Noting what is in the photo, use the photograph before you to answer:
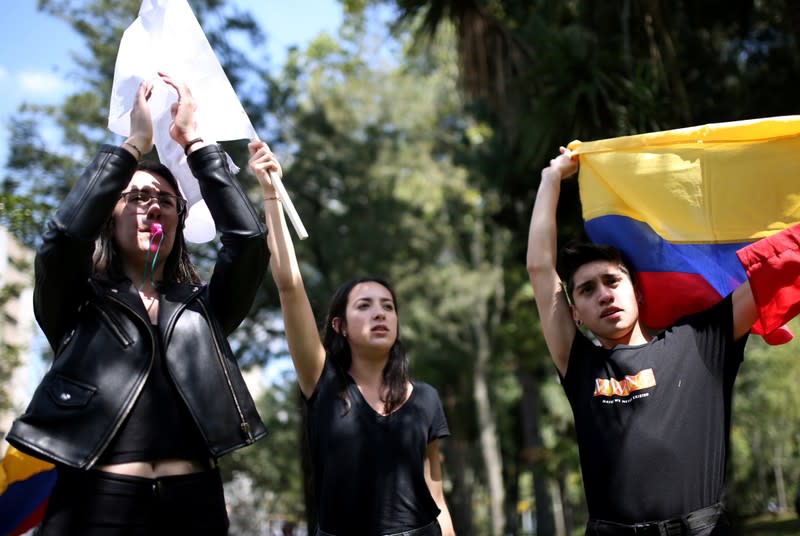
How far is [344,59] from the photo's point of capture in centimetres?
2627

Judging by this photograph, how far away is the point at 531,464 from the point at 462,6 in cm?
1328

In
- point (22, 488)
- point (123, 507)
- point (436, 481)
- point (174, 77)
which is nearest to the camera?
point (123, 507)

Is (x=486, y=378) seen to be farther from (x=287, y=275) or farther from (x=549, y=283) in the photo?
(x=287, y=275)

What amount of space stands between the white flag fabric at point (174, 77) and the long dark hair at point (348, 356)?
3.32 ft

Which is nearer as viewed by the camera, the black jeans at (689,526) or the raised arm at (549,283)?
the black jeans at (689,526)

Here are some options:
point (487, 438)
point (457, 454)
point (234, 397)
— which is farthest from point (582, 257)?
point (457, 454)

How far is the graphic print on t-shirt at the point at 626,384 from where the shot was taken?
10.4 ft

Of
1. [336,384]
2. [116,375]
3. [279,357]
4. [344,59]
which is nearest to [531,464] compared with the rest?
[279,357]

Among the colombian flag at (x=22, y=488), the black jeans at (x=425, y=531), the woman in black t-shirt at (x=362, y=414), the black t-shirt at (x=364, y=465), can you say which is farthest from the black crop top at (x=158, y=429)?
the colombian flag at (x=22, y=488)

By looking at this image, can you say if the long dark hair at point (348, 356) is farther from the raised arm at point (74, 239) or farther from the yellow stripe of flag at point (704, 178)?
the raised arm at point (74, 239)

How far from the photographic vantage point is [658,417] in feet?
10.2

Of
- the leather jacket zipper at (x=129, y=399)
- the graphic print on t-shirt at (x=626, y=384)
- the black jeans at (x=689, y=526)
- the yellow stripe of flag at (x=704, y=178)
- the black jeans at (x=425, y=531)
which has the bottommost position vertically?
the black jeans at (x=425, y=531)

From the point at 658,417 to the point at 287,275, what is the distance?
146 centimetres

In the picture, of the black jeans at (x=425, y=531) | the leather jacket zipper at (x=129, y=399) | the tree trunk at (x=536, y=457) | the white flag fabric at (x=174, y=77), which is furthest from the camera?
the tree trunk at (x=536, y=457)
